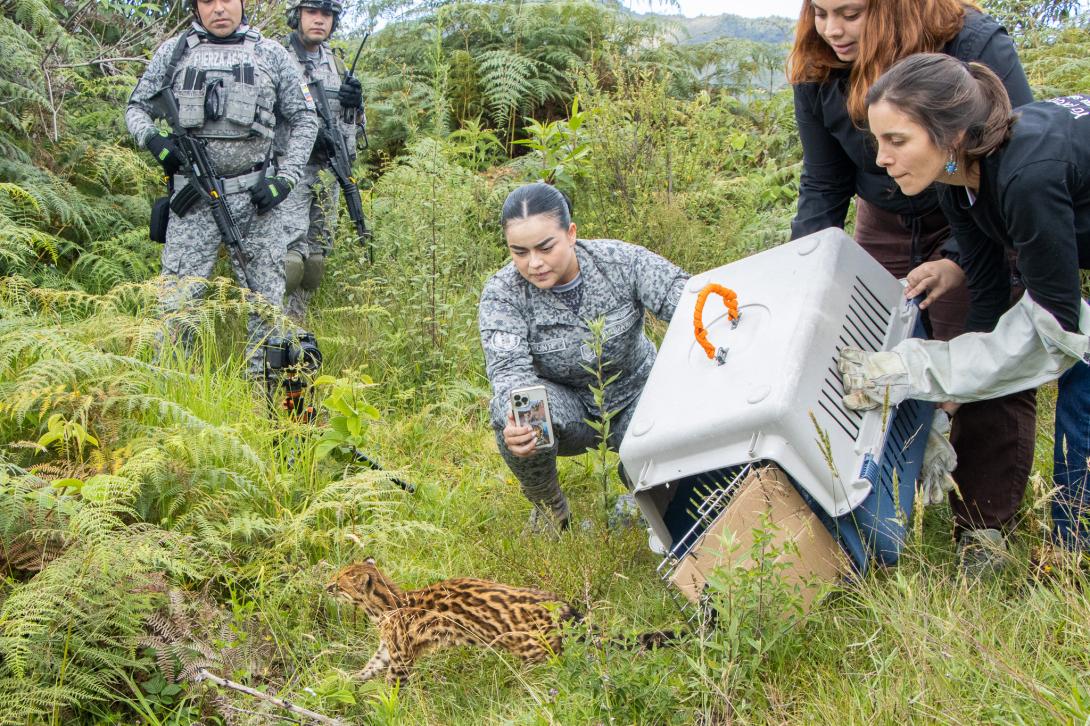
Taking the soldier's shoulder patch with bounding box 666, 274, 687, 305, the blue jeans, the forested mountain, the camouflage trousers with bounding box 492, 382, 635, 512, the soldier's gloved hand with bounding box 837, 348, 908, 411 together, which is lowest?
the forested mountain

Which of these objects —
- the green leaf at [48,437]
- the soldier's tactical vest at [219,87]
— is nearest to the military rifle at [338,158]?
the soldier's tactical vest at [219,87]

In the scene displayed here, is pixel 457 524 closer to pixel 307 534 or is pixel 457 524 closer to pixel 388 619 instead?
pixel 307 534

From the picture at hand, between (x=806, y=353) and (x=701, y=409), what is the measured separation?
0.32 metres

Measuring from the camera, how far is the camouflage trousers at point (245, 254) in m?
5.68

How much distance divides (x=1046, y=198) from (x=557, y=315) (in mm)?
1898

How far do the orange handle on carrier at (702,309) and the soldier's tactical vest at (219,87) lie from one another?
3.70m

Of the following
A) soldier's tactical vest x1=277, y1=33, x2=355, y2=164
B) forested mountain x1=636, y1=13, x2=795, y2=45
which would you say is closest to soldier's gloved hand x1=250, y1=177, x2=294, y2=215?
soldier's tactical vest x1=277, y1=33, x2=355, y2=164

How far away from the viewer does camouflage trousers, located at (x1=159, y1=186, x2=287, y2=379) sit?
568 cm

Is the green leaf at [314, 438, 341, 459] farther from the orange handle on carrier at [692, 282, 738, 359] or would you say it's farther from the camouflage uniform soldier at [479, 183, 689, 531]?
the orange handle on carrier at [692, 282, 738, 359]

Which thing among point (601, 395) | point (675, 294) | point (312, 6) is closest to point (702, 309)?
point (601, 395)

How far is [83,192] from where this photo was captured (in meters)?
7.36

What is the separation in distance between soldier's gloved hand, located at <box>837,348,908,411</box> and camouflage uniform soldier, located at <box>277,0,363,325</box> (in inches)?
176

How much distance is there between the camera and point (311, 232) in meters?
6.91

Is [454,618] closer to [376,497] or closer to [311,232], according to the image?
[376,497]
